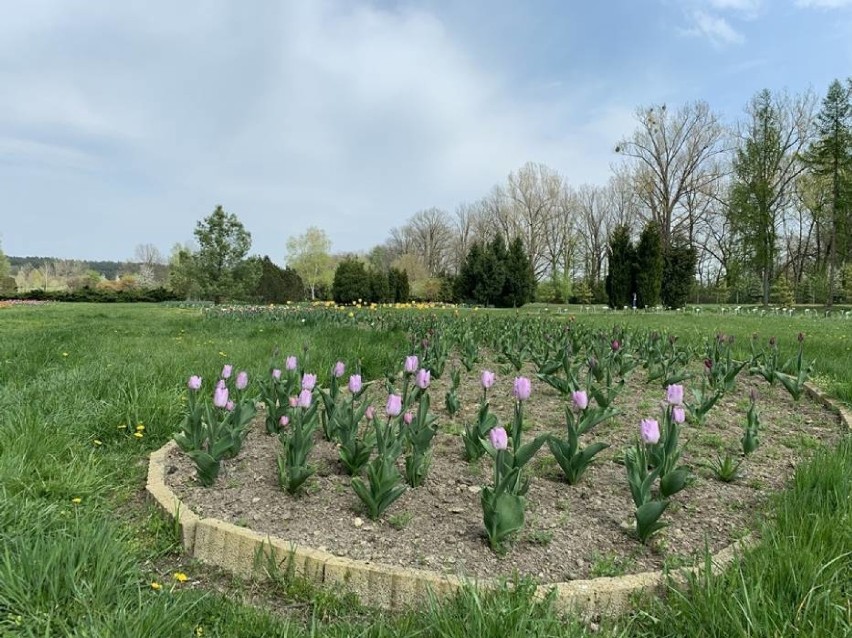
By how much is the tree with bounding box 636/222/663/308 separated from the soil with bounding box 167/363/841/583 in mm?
18472

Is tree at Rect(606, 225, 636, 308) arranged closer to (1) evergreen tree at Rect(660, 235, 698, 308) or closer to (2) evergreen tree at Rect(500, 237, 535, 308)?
(1) evergreen tree at Rect(660, 235, 698, 308)

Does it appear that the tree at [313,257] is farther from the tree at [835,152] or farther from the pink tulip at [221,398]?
the pink tulip at [221,398]

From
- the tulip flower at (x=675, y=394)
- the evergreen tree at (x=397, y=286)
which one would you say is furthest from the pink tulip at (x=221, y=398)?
the evergreen tree at (x=397, y=286)

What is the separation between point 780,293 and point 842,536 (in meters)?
34.7

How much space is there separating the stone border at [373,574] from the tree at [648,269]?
20.2m

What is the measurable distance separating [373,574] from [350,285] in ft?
87.2

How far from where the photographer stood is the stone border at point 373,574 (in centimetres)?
166

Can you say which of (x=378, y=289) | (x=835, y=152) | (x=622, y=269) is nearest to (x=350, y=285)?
(x=378, y=289)

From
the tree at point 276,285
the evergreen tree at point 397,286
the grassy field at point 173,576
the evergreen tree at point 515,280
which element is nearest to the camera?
the grassy field at point 173,576

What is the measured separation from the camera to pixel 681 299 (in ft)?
75.7

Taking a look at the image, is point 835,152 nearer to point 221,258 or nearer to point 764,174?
point 764,174

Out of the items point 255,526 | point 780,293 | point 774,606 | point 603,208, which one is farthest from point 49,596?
point 603,208

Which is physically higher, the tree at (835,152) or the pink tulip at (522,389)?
the tree at (835,152)

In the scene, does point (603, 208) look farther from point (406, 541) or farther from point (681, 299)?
point (406, 541)
